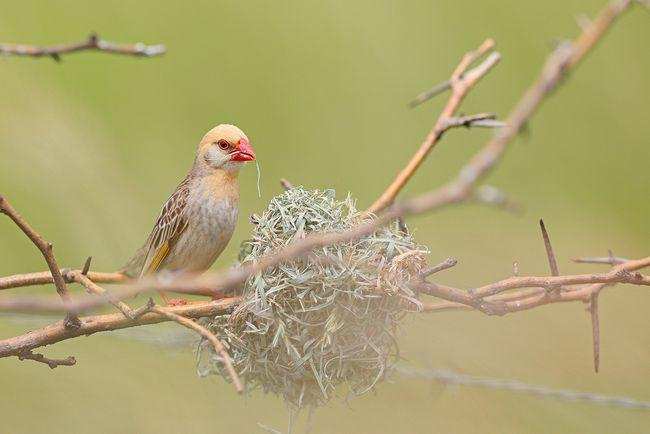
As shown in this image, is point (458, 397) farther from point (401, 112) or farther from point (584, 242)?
point (401, 112)

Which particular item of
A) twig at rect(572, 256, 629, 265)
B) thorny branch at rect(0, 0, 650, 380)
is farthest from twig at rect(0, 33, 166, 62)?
twig at rect(572, 256, 629, 265)

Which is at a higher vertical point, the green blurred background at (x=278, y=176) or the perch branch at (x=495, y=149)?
the perch branch at (x=495, y=149)

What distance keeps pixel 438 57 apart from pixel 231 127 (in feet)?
5.62

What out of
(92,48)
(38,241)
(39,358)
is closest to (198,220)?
(39,358)

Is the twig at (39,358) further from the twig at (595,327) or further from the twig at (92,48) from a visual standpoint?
the twig at (595,327)

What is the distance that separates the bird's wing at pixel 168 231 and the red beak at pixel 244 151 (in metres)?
0.23

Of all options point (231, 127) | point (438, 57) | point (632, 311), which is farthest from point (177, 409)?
point (438, 57)

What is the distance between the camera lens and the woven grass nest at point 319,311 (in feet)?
5.10

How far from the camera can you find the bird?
2.16 m

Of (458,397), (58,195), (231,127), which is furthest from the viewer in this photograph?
(58,195)

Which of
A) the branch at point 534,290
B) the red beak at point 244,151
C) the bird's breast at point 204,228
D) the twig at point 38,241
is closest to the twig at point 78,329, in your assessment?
the twig at point 38,241

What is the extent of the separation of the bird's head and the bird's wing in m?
0.13

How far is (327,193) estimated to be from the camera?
1.81 meters

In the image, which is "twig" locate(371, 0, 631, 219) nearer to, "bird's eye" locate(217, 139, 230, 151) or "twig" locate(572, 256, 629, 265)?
"twig" locate(572, 256, 629, 265)
